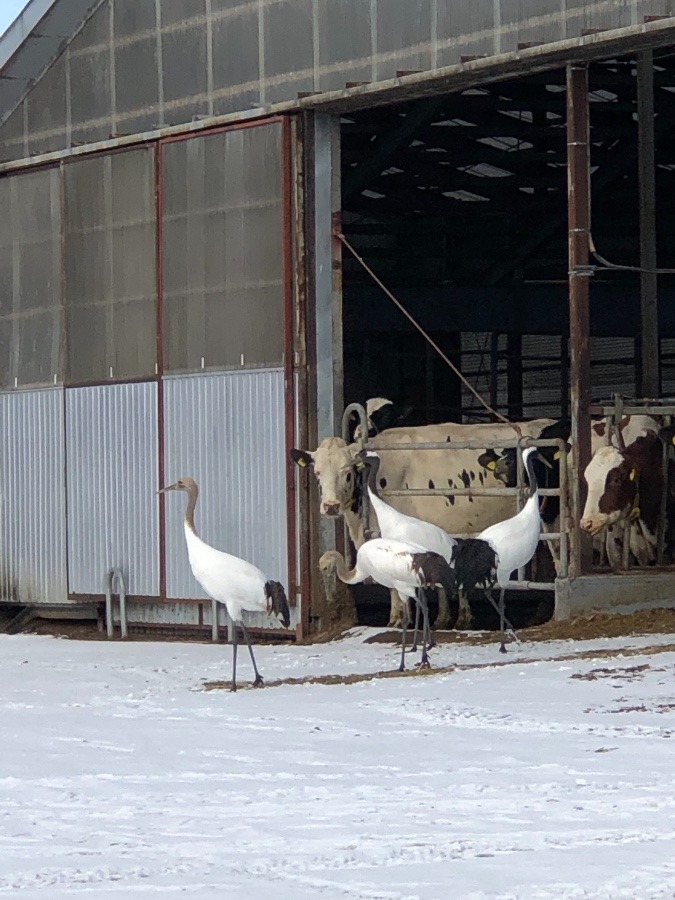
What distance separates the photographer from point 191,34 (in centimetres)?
1794

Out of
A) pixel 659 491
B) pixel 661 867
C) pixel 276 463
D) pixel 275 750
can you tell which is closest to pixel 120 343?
pixel 276 463

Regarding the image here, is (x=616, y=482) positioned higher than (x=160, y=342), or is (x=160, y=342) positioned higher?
(x=160, y=342)

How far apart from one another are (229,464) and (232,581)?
12.6 ft

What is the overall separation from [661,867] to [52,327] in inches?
517

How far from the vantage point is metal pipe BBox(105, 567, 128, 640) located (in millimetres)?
18344

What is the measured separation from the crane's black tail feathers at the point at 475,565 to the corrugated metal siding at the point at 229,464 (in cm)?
296

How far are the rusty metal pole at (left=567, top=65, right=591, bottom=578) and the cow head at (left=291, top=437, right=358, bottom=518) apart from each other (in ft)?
6.68

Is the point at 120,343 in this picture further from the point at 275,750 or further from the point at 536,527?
the point at 275,750

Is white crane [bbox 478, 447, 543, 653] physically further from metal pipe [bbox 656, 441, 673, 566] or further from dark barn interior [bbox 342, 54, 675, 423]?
dark barn interior [bbox 342, 54, 675, 423]

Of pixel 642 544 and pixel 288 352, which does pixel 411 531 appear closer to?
pixel 288 352

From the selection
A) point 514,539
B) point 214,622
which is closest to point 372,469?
point 514,539

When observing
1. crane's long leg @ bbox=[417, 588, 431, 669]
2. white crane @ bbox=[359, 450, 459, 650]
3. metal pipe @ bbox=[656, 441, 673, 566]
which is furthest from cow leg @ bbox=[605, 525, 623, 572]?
crane's long leg @ bbox=[417, 588, 431, 669]

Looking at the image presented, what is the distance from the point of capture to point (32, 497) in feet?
63.8

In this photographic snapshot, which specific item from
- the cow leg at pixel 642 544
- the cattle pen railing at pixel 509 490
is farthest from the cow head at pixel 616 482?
the cow leg at pixel 642 544
